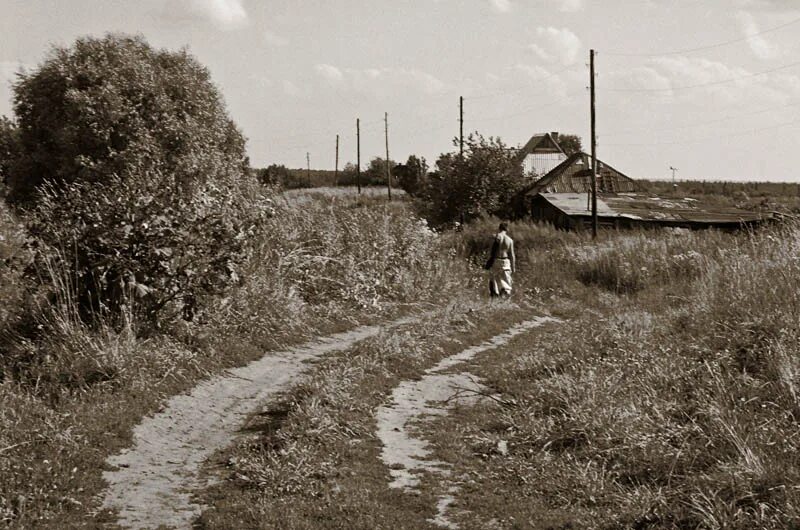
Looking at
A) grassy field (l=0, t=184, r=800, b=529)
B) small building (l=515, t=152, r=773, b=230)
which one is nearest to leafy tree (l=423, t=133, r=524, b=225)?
small building (l=515, t=152, r=773, b=230)

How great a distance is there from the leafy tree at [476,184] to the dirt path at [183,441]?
34.9 m

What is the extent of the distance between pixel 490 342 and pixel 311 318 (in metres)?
3.30

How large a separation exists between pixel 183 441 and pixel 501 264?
12.3 meters

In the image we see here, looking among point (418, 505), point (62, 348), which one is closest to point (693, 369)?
point (418, 505)

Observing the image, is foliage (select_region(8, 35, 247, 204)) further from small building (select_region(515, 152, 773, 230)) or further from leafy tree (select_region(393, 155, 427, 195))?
leafy tree (select_region(393, 155, 427, 195))

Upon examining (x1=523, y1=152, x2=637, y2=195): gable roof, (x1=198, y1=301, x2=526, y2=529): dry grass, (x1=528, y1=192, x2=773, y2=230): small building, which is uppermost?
(x1=523, y1=152, x2=637, y2=195): gable roof

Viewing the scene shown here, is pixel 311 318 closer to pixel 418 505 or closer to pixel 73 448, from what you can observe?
pixel 73 448

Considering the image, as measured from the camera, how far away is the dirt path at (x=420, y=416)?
6.99 meters

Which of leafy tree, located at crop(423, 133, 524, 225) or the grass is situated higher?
leafy tree, located at crop(423, 133, 524, 225)

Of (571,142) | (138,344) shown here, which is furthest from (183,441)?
(571,142)

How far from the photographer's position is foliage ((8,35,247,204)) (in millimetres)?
36781

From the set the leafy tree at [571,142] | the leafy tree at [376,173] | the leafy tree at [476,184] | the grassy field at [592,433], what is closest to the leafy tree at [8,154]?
the leafy tree at [476,184]

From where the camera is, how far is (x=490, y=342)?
46.0 feet

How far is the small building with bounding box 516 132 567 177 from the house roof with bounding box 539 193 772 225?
15.5 meters
